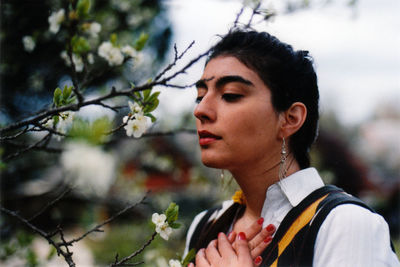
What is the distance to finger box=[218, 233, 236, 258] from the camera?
1424 mm

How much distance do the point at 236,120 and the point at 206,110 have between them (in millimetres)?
115

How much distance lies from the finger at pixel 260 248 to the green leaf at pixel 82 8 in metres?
0.95

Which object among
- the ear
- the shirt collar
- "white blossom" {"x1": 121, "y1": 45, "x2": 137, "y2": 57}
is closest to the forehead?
the ear

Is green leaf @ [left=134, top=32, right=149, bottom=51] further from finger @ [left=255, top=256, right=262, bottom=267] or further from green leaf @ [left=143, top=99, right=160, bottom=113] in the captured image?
finger @ [left=255, top=256, right=262, bottom=267]

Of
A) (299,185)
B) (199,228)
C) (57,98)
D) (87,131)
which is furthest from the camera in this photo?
(199,228)

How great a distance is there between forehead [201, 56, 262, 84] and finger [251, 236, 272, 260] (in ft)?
1.88

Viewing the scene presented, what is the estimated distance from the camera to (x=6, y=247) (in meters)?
2.22

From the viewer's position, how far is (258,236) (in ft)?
4.79

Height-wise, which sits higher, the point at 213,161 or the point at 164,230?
the point at 213,161

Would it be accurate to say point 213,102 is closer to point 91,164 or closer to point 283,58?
point 283,58

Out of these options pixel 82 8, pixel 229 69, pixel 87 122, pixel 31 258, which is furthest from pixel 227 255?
pixel 31 258

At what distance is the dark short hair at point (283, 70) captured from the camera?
5.10 feet

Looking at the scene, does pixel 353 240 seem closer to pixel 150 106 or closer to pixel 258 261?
pixel 258 261

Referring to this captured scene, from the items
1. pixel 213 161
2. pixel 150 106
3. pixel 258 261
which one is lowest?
pixel 258 261
